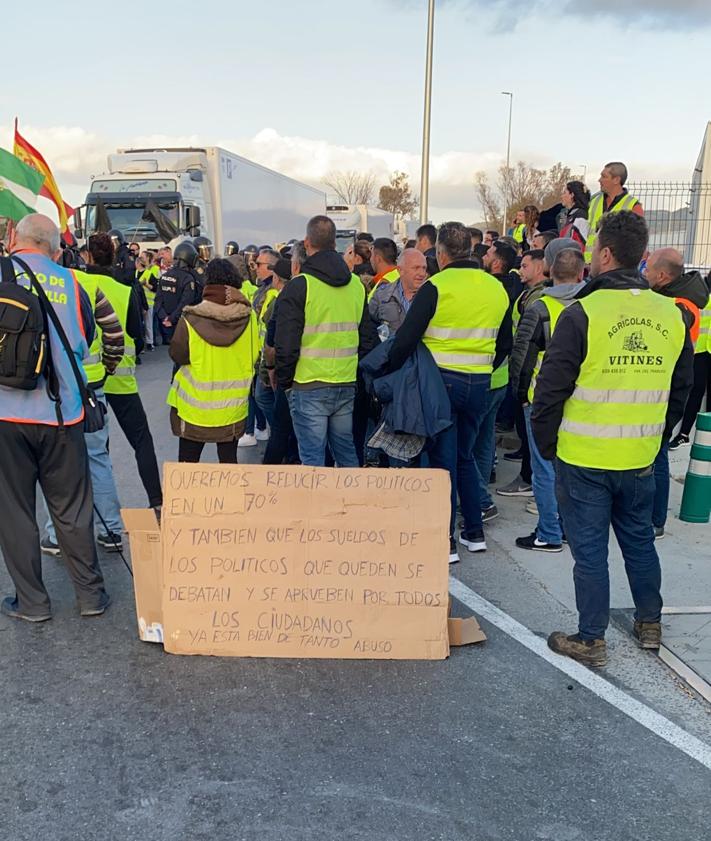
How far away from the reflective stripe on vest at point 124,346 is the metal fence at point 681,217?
6720mm

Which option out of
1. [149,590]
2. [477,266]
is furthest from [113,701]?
[477,266]

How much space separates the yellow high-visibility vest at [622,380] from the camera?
375 centimetres

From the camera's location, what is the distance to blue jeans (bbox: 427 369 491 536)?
5230 mm

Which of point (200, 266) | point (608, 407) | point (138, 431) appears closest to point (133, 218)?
point (200, 266)

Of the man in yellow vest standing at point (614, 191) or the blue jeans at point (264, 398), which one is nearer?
the blue jeans at point (264, 398)

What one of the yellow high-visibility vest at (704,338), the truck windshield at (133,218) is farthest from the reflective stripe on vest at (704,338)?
the truck windshield at (133,218)

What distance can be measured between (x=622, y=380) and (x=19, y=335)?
2799mm

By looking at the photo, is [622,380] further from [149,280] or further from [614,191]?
[149,280]

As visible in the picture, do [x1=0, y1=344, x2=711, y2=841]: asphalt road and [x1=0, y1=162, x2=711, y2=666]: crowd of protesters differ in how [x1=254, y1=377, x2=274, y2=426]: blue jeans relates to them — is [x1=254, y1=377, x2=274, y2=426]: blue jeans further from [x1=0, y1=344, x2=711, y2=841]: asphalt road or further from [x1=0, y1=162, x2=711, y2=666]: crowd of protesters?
[x1=0, y1=344, x2=711, y2=841]: asphalt road

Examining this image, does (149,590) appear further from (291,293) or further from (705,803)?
(705,803)

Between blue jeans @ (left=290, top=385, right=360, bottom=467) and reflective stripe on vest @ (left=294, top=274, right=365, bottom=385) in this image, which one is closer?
reflective stripe on vest @ (left=294, top=274, right=365, bottom=385)

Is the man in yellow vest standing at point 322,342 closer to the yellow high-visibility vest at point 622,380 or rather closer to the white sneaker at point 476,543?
the white sneaker at point 476,543

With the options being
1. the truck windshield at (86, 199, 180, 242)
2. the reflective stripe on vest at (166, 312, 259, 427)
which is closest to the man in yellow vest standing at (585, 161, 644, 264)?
the reflective stripe on vest at (166, 312, 259, 427)

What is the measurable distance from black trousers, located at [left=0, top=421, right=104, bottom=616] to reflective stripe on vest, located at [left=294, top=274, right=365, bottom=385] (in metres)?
1.70
